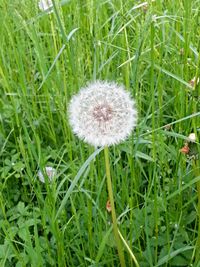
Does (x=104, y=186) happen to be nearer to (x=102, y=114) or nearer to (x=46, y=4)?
(x=102, y=114)

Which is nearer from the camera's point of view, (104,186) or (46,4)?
(104,186)

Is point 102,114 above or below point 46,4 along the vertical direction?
below

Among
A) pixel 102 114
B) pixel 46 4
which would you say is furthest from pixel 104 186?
pixel 46 4

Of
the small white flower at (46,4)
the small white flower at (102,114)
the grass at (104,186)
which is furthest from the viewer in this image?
the small white flower at (46,4)

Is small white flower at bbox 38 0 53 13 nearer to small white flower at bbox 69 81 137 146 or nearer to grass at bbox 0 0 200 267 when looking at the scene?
grass at bbox 0 0 200 267

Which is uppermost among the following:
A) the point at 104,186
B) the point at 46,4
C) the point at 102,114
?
the point at 46,4

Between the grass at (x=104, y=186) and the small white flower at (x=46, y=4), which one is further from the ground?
the small white flower at (x=46, y=4)

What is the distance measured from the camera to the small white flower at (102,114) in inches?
45.2

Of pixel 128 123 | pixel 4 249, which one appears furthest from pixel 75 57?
pixel 4 249

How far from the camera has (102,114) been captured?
3.80 ft

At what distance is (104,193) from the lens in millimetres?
1502

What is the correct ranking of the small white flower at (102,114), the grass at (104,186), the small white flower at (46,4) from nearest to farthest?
the small white flower at (102,114)
the grass at (104,186)
the small white flower at (46,4)

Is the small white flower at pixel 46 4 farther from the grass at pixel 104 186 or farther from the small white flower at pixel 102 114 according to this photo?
the small white flower at pixel 102 114

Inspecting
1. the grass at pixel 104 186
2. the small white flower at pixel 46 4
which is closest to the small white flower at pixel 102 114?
the grass at pixel 104 186
